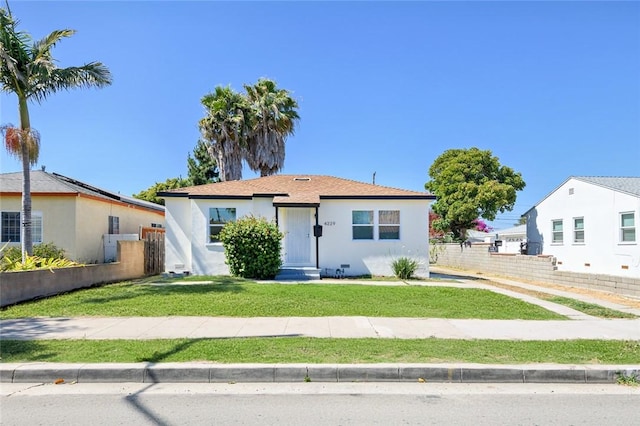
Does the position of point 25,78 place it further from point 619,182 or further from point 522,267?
point 619,182

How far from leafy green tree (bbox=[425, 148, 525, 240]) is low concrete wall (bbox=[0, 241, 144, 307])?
1969 cm

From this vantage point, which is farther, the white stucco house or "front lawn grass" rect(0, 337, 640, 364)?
the white stucco house

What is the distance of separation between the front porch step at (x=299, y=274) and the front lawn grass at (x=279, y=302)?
6.98 ft

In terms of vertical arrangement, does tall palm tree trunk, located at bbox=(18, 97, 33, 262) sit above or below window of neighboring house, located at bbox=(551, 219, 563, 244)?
above

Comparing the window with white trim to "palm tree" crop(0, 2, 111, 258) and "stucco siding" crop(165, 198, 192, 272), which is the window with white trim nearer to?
"stucco siding" crop(165, 198, 192, 272)

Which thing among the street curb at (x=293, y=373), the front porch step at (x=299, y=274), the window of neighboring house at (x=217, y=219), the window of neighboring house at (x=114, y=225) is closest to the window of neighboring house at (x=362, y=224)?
the front porch step at (x=299, y=274)

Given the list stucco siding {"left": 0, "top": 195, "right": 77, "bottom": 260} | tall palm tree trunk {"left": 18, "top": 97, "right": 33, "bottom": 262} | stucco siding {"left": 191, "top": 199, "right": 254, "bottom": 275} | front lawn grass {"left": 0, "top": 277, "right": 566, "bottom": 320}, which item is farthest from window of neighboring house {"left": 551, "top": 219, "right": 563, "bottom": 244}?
tall palm tree trunk {"left": 18, "top": 97, "right": 33, "bottom": 262}

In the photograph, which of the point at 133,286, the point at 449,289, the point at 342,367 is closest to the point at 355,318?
the point at 342,367

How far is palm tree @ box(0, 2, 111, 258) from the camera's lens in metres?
12.0

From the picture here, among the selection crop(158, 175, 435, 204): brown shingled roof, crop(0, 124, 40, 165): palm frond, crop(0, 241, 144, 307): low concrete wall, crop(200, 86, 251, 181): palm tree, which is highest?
crop(200, 86, 251, 181): palm tree

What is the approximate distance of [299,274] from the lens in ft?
50.7

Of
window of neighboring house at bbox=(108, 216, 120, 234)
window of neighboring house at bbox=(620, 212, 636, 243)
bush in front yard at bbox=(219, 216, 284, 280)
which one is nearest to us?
bush in front yard at bbox=(219, 216, 284, 280)

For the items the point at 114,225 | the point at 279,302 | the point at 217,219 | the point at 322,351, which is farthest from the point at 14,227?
the point at 322,351

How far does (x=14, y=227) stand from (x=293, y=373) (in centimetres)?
A: 1565
